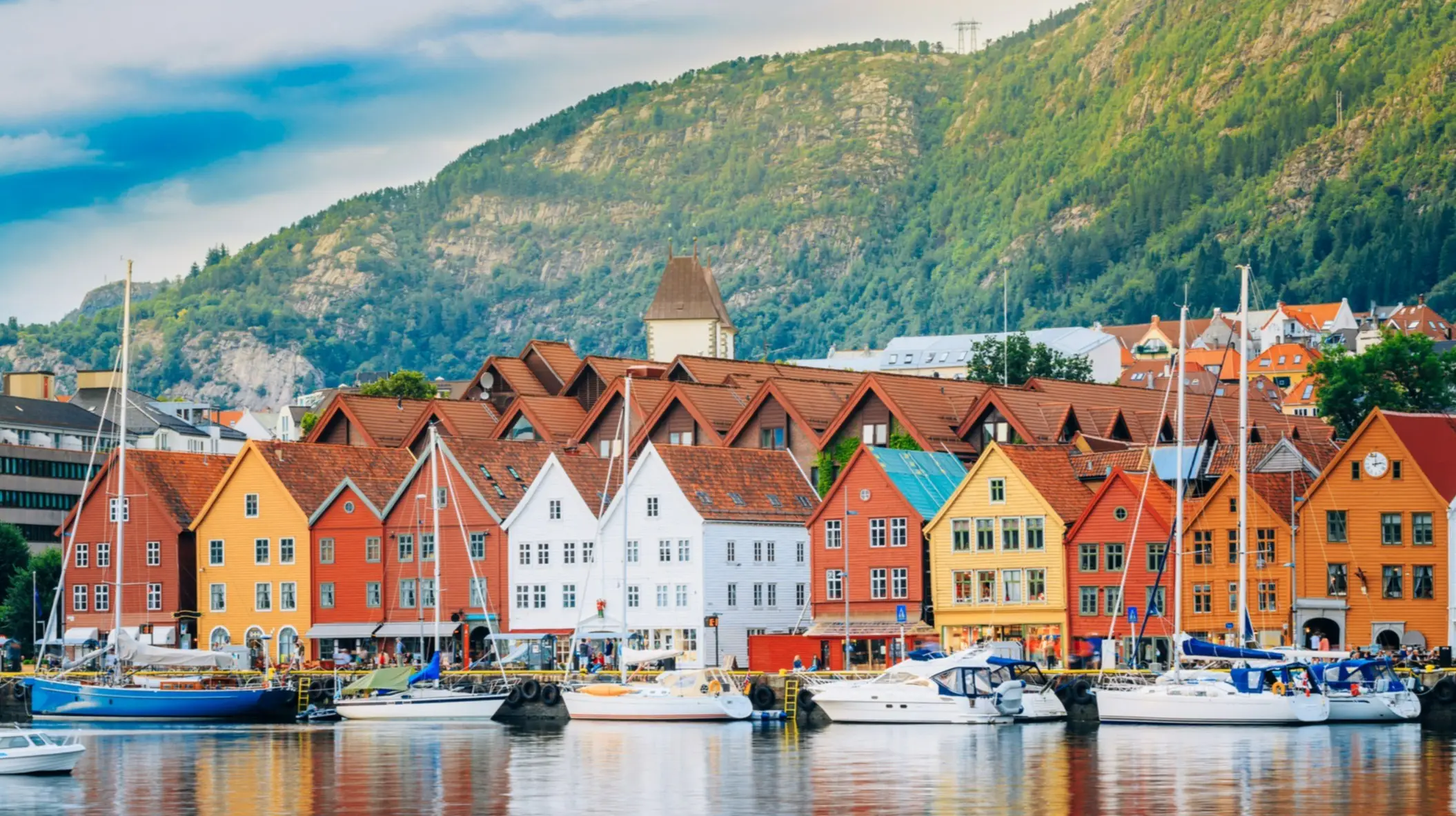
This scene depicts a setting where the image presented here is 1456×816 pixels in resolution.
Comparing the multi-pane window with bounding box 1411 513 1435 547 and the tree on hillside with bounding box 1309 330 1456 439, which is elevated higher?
the tree on hillside with bounding box 1309 330 1456 439

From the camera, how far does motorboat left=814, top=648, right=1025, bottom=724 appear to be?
277 ft

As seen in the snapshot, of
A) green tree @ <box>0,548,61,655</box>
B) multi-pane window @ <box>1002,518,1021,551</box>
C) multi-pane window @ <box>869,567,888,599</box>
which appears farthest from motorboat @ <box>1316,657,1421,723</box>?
green tree @ <box>0,548,61,655</box>

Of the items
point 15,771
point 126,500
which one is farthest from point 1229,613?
point 126,500

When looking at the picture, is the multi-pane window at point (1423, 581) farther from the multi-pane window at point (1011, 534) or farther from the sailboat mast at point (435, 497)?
the sailboat mast at point (435, 497)

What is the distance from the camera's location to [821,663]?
102938 millimetres

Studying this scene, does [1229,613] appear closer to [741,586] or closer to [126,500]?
[741,586]

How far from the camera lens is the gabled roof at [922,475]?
108m

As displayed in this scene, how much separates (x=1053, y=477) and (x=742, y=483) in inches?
627

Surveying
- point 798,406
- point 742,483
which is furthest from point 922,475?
point 798,406

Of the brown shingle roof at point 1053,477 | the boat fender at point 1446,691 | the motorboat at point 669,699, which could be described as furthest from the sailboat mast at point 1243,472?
the motorboat at point 669,699

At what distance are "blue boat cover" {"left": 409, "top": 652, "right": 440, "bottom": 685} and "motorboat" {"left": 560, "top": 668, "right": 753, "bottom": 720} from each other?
8058 mm

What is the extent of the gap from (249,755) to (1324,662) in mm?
38666

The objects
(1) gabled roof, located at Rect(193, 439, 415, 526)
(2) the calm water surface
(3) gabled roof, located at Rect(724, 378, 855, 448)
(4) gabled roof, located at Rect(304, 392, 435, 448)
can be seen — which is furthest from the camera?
(4) gabled roof, located at Rect(304, 392, 435, 448)

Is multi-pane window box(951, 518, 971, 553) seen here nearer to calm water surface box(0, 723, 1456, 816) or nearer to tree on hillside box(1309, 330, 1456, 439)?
calm water surface box(0, 723, 1456, 816)
